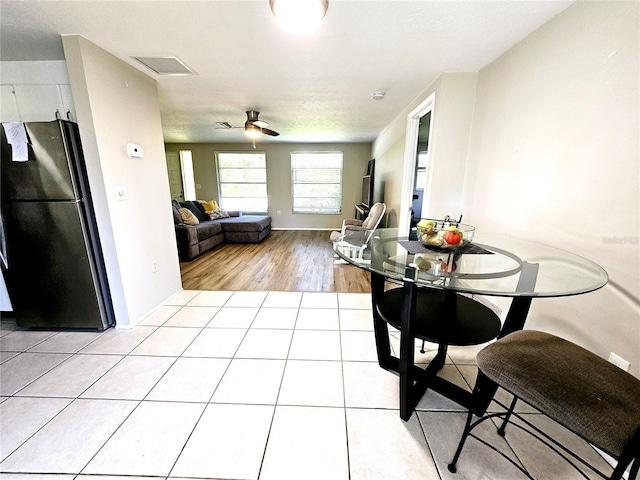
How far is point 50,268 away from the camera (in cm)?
195

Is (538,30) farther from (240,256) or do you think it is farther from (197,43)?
(240,256)

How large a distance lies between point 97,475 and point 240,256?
338 cm

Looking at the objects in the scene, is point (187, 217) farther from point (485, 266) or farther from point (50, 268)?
point (485, 266)

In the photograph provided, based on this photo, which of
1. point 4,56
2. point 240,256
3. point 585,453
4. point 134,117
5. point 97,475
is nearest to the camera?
point 97,475

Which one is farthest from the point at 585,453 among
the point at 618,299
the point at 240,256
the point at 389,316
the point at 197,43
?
the point at 240,256

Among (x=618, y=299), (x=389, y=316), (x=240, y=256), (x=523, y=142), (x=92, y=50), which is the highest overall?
(x=92, y=50)

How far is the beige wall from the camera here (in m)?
6.43

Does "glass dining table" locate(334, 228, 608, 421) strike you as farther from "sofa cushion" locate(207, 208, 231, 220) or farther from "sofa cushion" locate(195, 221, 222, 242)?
"sofa cushion" locate(207, 208, 231, 220)

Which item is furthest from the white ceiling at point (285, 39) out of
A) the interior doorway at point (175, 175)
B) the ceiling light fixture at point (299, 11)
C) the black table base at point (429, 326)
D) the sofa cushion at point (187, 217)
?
the interior doorway at point (175, 175)

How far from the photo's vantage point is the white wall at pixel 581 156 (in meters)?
1.10

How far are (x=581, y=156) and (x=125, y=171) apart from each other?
3.12 meters

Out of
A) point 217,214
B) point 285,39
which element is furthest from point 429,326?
point 217,214

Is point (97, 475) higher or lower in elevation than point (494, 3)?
lower

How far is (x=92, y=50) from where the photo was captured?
178 centimetres
